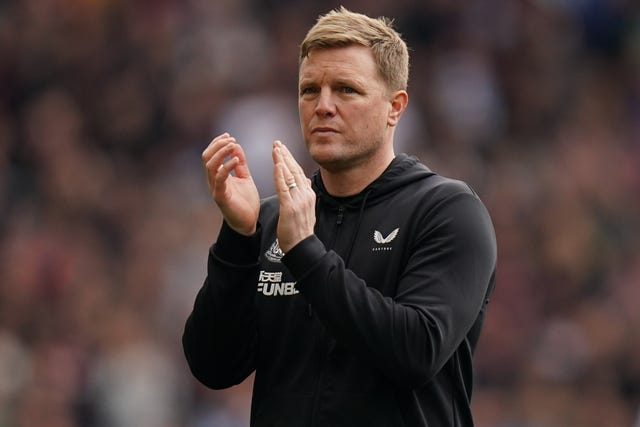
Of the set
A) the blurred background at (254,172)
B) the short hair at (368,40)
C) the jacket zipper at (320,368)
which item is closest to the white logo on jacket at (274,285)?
the jacket zipper at (320,368)

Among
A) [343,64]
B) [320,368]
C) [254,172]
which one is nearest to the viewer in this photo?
[320,368]

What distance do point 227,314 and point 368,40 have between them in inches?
36.1

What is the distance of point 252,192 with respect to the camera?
420 centimetres

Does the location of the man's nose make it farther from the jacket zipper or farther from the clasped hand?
the jacket zipper

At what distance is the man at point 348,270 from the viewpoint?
3.86 meters

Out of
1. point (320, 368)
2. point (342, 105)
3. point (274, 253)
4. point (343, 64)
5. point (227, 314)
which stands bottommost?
point (320, 368)

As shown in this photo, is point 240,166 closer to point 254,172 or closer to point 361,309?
point 361,309

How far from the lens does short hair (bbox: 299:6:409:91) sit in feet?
13.8

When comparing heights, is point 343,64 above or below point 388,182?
above

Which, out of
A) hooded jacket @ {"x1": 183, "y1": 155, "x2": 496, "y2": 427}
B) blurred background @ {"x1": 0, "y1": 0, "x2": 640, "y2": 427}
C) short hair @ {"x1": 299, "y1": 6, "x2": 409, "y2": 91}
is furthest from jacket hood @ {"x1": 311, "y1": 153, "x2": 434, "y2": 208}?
blurred background @ {"x1": 0, "y1": 0, "x2": 640, "y2": 427}

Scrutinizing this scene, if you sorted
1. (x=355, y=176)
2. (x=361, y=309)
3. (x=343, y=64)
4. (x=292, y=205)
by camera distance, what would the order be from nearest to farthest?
(x=361, y=309) → (x=292, y=205) → (x=343, y=64) → (x=355, y=176)

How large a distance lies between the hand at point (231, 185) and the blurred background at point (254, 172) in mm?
5109

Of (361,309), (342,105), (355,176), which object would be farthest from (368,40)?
(361,309)

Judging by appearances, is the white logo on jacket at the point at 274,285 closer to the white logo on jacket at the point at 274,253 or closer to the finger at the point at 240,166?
the white logo on jacket at the point at 274,253
